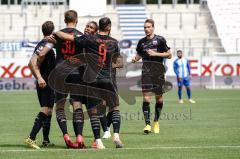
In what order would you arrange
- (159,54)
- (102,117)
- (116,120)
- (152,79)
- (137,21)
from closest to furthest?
1. (116,120)
2. (102,117)
3. (159,54)
4. (152,79)
5. (137,21)

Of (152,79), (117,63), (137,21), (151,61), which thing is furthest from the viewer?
(137,21)

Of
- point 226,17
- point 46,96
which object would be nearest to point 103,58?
point 46,96

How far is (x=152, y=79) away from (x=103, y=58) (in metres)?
4.25

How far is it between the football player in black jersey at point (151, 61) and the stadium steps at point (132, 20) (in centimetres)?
3044

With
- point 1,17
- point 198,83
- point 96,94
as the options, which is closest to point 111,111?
point 96,94

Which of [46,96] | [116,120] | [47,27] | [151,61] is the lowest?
[116,120]

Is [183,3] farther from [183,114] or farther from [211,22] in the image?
[183,114]

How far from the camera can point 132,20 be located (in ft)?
164

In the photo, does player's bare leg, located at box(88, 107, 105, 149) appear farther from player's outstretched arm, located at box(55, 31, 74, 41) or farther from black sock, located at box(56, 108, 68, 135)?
player's outstretched arm, located at box(55, 31, 74, 41)

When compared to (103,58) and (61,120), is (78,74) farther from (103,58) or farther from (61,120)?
(61,120)

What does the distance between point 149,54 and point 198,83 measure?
26691 millimetres

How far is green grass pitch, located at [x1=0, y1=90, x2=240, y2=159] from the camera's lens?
12125 mm

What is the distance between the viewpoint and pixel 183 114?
22.9 metres

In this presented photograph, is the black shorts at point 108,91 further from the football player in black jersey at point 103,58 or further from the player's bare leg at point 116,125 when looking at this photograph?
the player's bare leg at point 116,125
